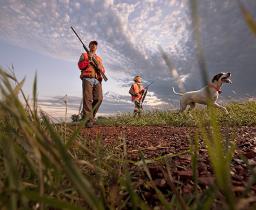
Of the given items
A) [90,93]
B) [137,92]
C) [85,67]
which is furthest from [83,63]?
[137,92]

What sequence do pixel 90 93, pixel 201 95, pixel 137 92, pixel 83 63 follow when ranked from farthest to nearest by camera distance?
pixel 137 92 → pixel 201 95 → pixel 90 93 → pixel 83 63

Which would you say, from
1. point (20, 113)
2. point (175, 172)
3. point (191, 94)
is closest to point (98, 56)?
point (191, 94)

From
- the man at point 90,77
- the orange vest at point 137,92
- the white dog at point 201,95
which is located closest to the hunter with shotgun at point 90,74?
the man at point 90,77

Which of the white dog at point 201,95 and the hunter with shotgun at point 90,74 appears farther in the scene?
the white dog at point 201,95

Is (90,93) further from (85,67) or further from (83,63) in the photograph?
(83,63)

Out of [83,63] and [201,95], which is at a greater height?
[83,63]

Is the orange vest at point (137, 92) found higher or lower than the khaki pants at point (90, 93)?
higher

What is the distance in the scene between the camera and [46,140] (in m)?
0.77

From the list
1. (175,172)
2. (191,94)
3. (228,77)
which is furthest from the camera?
(191,94)

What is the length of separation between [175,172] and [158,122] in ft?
→ 34.8

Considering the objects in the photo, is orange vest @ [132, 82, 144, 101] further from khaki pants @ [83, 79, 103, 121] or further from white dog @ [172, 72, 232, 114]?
khaki pants @ [83, 79, 103, 121]

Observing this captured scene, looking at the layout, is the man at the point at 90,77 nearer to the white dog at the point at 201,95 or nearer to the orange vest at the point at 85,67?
the orange vest at the point at 85,67

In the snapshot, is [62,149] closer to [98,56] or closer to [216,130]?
[216,130]

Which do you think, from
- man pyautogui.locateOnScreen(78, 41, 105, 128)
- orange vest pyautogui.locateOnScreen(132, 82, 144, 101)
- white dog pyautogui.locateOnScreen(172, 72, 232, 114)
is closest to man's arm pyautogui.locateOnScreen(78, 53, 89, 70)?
man pyautogui.locateOnScreen(78, 41, 105, 128)
